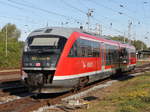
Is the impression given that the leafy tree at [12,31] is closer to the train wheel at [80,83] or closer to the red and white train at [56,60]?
the red and white train at [56,60]

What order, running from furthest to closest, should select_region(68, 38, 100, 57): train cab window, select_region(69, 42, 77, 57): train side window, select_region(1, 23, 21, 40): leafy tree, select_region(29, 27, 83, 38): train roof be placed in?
select_region(1, 23, 21, 40): leafy tree
select_region(68, 38, 100, 57): train cab window
select_region(29, 27, 83, 38): train roof
select_region(69, 42, 77, 57): train side window

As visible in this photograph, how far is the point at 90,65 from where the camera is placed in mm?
14297

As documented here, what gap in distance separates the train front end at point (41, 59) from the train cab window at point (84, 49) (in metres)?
0.76

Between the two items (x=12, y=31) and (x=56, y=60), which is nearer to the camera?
(x=56, y=60)

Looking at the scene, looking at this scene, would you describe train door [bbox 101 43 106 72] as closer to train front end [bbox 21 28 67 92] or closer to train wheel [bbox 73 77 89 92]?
train wheel [bbox 73 77 89 92]

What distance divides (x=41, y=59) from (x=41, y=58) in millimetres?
64

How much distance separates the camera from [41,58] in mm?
11422

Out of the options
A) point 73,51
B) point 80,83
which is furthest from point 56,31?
point 80,83

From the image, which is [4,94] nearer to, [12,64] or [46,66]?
[46,66]

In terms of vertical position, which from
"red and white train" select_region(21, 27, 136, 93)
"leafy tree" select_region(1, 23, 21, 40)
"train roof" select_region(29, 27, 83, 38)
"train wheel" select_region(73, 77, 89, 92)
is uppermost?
"leafy tree" select_region(1, 23, 21, 40)

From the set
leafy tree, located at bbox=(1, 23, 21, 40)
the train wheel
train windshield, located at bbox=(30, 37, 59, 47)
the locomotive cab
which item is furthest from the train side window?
leafy tree, located at bbox=(1, 23, 21, 40)

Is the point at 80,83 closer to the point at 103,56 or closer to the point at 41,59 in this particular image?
the point at 41,59

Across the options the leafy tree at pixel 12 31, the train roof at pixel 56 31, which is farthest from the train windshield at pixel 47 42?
the leafy tree at pixel 12 31

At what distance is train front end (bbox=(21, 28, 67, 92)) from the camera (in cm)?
1122
